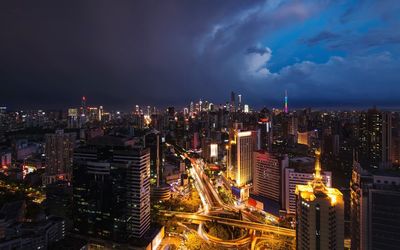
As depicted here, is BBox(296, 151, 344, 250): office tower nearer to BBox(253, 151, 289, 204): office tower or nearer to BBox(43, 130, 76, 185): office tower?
BBox(253, 151, 289, 204): office tower

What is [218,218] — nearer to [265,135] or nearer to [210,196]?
[210,196]

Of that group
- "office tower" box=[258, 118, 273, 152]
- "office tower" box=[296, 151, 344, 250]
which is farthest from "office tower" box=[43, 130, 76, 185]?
"office tower" box=[296, 151, 344, 250]

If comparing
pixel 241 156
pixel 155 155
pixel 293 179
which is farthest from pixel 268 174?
pixel 155 155

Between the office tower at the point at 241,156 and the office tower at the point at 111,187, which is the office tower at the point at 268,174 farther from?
the office tower at the point at 111,187

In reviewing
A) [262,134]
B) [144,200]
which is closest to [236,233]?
[144,200]

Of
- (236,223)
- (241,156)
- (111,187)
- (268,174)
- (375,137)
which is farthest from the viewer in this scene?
(241,156)
